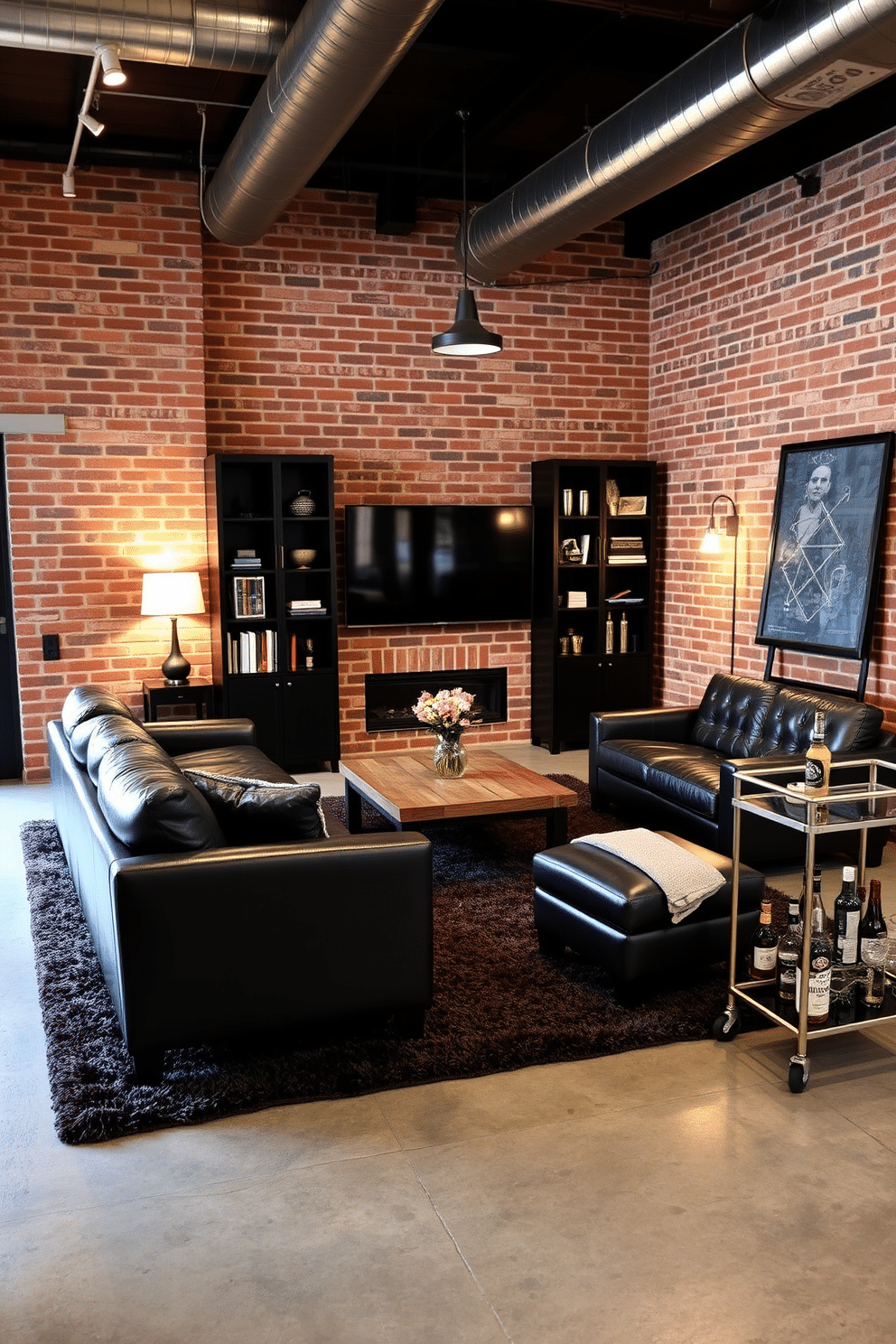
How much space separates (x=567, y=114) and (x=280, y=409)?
97.7 inches

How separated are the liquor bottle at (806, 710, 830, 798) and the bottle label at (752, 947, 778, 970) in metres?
0.57

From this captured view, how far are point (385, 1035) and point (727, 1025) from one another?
102cm

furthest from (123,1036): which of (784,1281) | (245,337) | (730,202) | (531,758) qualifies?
(730,202)

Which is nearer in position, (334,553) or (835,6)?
(835,6)

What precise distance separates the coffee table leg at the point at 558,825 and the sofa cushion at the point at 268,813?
1.64 m

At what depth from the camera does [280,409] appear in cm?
718

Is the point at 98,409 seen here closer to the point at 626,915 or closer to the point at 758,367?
the point at 758,367

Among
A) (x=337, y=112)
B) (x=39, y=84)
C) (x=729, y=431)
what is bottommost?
(x=729, y=431)

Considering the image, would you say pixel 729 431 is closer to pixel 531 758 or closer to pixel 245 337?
pixel 531 758

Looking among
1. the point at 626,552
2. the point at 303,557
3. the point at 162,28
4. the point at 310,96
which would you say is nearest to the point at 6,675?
the point at 303,557

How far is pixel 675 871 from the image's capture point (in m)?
3.58

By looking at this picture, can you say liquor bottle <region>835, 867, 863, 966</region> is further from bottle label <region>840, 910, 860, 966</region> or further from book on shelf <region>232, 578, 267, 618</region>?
book on shelf <region>232, 578, 267, 618</region>

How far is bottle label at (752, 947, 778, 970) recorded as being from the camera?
3.35m

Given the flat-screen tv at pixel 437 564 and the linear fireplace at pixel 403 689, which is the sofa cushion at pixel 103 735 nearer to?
the flat-screen tv at pixel 437 564
